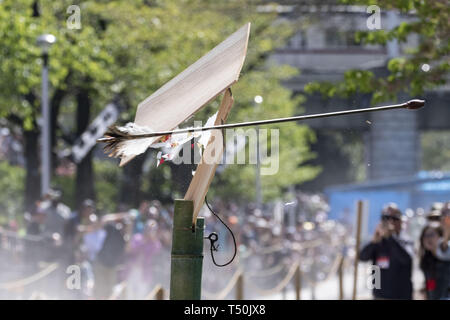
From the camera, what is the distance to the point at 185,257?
3695 millimetres

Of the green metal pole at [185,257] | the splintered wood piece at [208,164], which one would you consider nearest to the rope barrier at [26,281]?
the splintered wood piece at [208,164]

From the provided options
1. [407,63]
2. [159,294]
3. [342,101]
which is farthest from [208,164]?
[342,101]

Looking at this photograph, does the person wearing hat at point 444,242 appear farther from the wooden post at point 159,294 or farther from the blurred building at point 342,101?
the wooden post at point 159,294

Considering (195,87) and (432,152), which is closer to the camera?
(195,87)

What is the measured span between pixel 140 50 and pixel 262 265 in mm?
6285

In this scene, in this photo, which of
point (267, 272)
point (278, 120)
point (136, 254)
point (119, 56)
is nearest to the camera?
point (278, 120)

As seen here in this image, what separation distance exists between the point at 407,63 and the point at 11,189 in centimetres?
2510

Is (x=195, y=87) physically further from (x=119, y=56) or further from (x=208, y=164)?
(x=119, y=56)

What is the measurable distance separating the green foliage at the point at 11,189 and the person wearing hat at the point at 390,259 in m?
23.4

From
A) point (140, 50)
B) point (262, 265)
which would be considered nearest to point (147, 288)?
point (262, 265)

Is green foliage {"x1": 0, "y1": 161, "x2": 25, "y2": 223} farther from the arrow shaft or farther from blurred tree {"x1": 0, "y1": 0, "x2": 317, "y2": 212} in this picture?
the arrow shaft

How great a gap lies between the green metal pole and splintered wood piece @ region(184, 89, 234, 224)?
0.13 feet

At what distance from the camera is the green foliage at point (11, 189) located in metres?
33.4

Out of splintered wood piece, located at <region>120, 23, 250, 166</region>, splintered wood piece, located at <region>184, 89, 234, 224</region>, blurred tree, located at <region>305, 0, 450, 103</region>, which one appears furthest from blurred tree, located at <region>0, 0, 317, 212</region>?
splintered wood piece, located at <region>184, 89, 234, 224</region>
